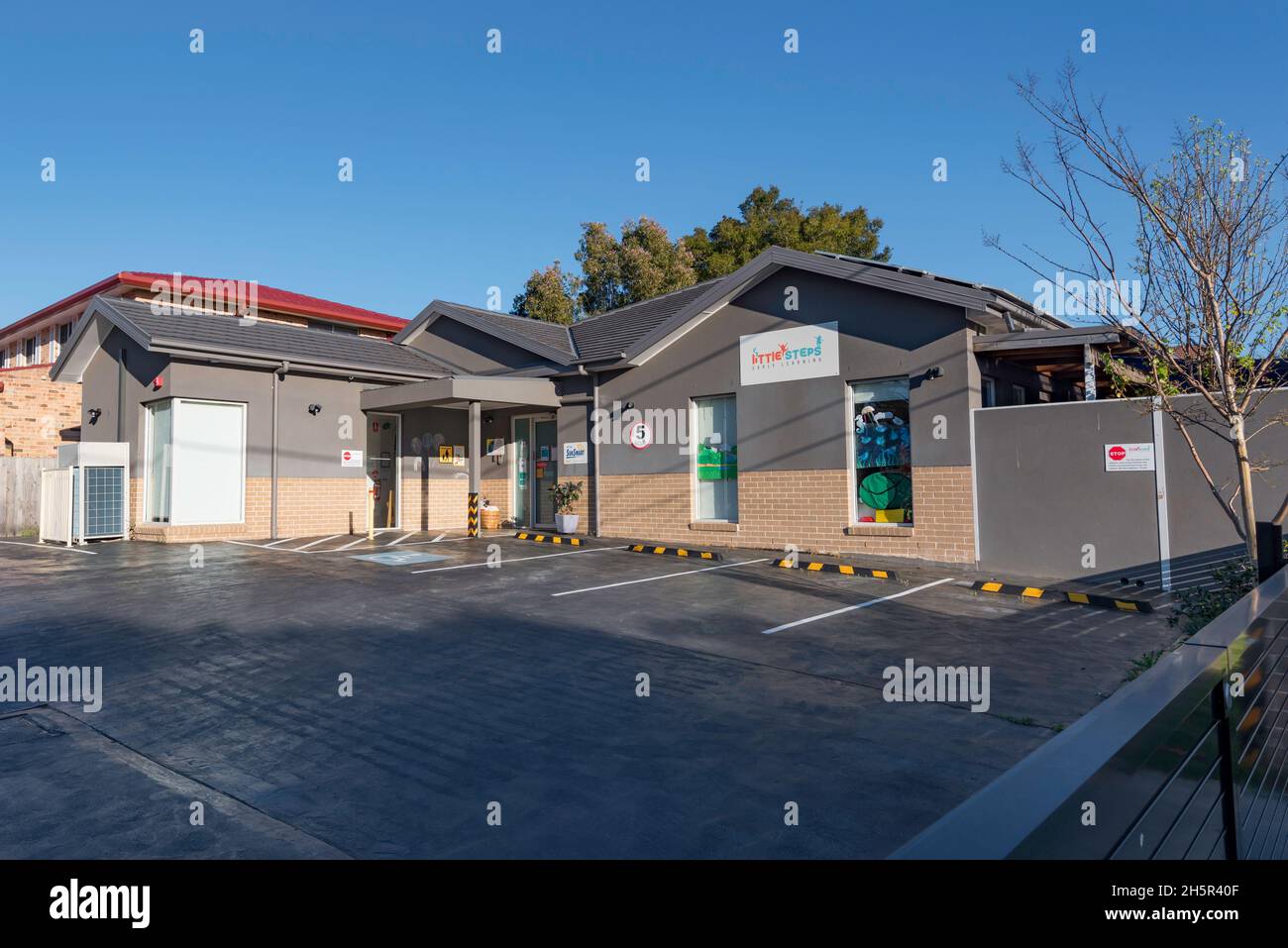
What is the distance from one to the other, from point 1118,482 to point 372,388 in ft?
45.3

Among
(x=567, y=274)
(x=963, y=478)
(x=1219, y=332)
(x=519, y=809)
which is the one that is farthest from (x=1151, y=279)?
(x=567, y=274)

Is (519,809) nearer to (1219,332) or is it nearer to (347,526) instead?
(1219,332)

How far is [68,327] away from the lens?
28703 millimetres

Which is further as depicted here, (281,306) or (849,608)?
(281,306)

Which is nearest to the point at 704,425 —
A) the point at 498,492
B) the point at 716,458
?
the point at 716,458

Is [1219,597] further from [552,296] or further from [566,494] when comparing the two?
[552,296]

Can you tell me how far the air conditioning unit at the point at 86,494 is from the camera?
14.8 m

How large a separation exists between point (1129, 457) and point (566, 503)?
34.3 ft

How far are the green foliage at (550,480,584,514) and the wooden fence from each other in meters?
11.9

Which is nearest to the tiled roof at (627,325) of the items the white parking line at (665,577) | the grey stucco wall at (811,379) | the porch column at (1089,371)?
the grey stucco wall at (811,379)

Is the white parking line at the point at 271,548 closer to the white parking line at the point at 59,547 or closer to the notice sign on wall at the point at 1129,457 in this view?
the white parking line at the point at 59,547

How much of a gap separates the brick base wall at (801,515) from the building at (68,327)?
15.0 metres

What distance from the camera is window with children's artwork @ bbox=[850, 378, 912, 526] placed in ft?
42.7

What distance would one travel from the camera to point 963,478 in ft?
40.3
